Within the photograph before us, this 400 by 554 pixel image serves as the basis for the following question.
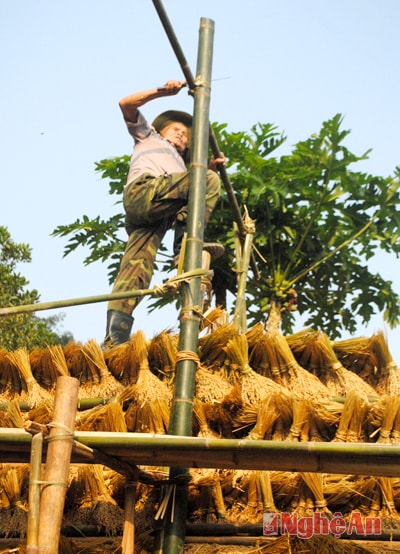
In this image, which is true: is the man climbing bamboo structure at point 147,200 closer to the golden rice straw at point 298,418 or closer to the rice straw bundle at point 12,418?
the rice straw bundle at point 12,418

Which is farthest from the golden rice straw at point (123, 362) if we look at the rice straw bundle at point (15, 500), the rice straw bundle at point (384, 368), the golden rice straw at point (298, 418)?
the rice straw bundle at point (384, 368)

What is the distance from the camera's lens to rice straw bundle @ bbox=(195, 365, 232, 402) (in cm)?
559

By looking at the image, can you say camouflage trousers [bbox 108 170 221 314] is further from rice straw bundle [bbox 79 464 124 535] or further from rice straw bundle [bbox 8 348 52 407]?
rice straw bundle [bbox 79 464 124 535]

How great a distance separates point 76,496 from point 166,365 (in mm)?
1074

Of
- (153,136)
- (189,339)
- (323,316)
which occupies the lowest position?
(189,339)

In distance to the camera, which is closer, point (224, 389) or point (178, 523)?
point (178, 523)

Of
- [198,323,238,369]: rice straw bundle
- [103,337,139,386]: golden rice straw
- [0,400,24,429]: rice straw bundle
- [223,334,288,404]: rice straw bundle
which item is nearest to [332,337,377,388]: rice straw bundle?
[223,334,288,404]: rice straw bundle

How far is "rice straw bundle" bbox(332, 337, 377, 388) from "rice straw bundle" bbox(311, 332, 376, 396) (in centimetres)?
14

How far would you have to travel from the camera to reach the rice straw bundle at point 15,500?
→ 5.10 meters

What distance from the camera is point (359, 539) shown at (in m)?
4.89

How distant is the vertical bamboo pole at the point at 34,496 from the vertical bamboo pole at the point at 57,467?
0.03 metres

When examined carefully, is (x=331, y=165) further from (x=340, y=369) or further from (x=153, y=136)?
(x=340, y=369)

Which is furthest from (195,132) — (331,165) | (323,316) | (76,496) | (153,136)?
(323,316)

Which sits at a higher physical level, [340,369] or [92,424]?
[340,369]
